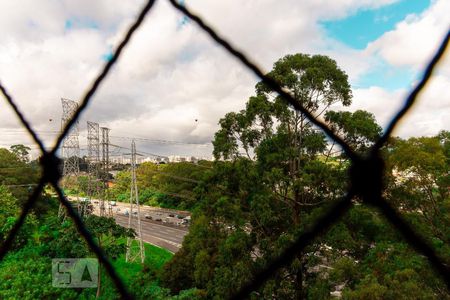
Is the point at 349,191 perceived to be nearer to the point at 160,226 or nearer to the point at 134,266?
the point at 134,266

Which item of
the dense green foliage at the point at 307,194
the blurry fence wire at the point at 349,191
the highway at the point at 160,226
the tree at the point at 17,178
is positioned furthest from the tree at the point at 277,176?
the tree at the point at 17,178

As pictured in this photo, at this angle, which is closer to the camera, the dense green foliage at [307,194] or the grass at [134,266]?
the dense green foliage at [307,194]

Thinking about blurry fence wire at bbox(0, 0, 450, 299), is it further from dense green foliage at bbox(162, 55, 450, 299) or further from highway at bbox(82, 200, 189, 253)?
highway at bbox(82, 200, 189, 253)

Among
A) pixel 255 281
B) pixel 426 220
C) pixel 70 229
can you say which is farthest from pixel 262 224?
pixel 255 281

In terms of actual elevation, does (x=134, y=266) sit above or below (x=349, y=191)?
below

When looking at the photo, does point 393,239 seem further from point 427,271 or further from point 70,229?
point 70,229

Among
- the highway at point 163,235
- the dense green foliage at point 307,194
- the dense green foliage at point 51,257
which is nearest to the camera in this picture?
the dense green foliage at point 307,194

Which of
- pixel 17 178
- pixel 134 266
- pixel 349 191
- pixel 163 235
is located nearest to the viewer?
pixel 349 191

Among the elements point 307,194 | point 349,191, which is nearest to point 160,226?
point 307,194

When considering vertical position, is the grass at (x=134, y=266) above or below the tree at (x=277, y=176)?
below

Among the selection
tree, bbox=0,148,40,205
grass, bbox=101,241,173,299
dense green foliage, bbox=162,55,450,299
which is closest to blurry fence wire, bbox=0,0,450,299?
grass, bbox=101,241,173,299

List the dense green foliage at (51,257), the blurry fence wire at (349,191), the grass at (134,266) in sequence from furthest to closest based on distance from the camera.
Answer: the grass at (134,266) < the dense green foliage at (51,257) < the blurry fence wire at (349,191)

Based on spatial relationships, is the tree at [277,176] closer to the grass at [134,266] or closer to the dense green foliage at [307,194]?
the dense green foliage at [307,194]

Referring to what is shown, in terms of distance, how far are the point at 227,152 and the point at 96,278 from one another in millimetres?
3665
